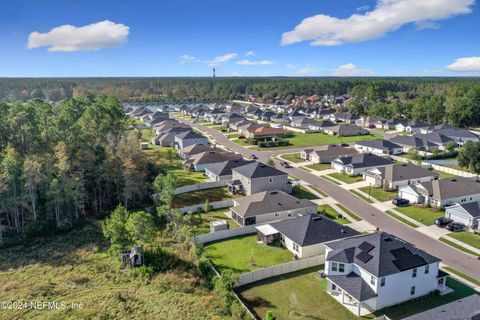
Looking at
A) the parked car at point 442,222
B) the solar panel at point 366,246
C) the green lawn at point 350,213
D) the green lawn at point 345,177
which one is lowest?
the green lawn at point 350,213

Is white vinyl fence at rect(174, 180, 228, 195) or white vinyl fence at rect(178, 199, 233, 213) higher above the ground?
white vinyl fence at rect(174, 180, 228, 195)

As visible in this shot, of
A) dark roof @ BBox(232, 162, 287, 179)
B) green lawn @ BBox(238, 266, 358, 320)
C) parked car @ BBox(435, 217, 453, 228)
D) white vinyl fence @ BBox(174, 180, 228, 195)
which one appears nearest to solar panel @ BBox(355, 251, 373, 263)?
green lawn @ BBox(238, 266, 358, 320)

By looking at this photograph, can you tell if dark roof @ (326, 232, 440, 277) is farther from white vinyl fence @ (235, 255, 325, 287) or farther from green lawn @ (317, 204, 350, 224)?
green lawn @ (317, 204, 350, 224)

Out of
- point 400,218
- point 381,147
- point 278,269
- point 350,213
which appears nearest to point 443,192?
point 400,218

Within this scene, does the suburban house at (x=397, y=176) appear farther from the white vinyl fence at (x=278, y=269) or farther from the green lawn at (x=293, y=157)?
the white vinyl fence at (x=278, y=269)

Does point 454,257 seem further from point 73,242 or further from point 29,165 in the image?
point 29,165

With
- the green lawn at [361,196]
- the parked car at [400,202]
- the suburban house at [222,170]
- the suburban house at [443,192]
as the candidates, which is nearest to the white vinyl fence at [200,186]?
the suburban house at [222,170]
